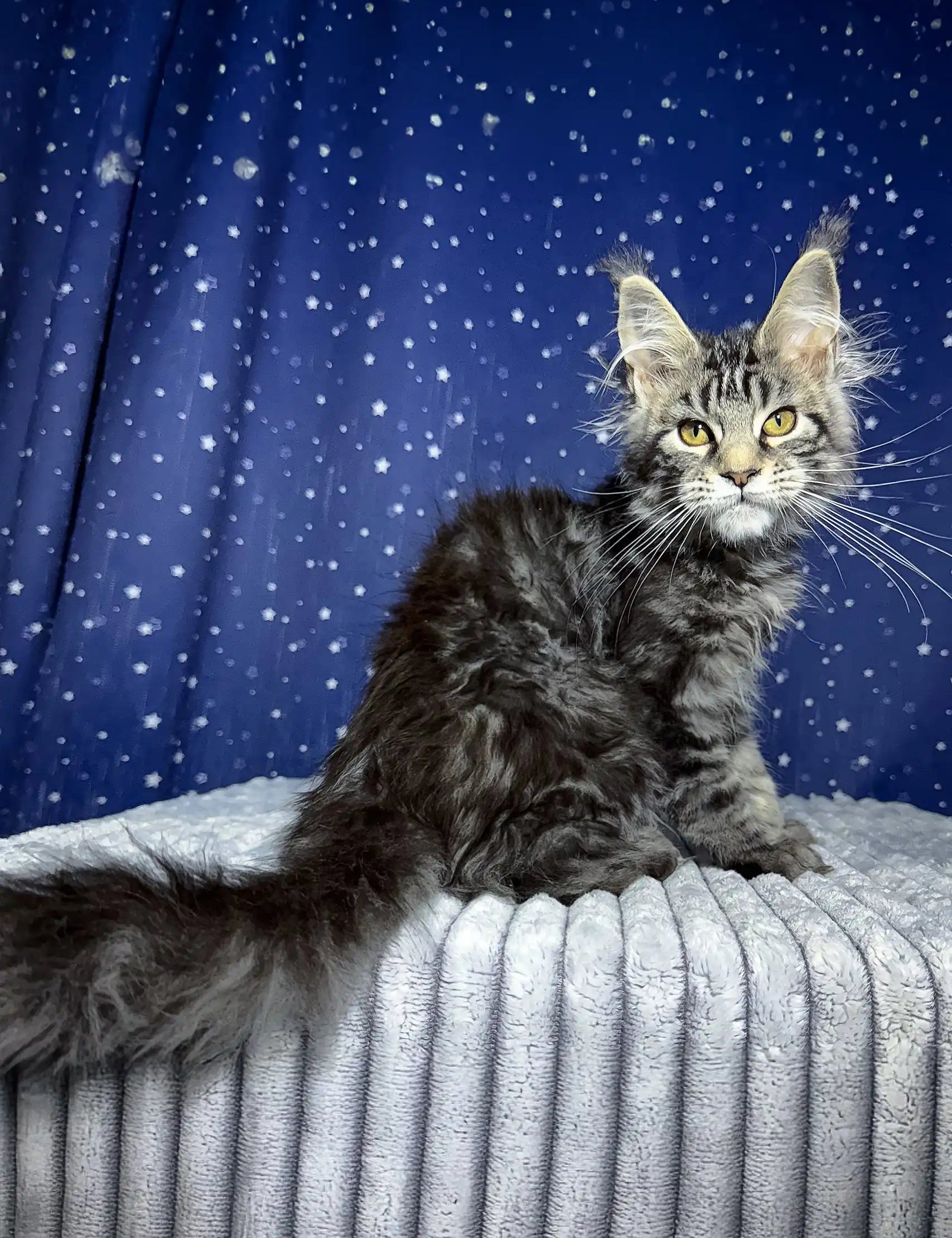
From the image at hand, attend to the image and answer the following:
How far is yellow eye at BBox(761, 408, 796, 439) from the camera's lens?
1432 mm

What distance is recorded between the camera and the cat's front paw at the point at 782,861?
50.9 inches

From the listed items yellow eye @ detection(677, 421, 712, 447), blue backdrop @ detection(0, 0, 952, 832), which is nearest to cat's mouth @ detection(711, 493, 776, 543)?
yellow eye @ detection(677, 421, 712, 447)

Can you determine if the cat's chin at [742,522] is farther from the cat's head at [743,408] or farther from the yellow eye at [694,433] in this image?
the yellow eye at [694,433]

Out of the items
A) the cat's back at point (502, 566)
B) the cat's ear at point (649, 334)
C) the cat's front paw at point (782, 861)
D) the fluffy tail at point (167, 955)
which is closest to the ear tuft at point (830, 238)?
the cat's ear at point (649, 334)

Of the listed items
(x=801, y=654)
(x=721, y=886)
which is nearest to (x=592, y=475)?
(x=801, y=654)

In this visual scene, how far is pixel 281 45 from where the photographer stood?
1644mm

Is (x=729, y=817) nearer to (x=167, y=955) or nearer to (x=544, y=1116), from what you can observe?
(x=544, y=1116)

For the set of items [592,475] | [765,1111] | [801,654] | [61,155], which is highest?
[61,155]

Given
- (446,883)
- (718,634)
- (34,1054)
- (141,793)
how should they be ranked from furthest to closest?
(141,793) < (718,634) < (446,883) < (34,1054)

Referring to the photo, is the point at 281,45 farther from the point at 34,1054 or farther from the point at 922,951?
the point at 922,951

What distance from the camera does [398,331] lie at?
182cm

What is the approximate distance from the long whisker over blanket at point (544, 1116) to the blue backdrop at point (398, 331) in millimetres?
969

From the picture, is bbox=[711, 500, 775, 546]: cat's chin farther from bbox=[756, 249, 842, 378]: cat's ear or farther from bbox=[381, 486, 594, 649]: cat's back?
bbox=[756, 249, 842, 378]: cat's ear

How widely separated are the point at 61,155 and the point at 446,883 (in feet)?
4.70
